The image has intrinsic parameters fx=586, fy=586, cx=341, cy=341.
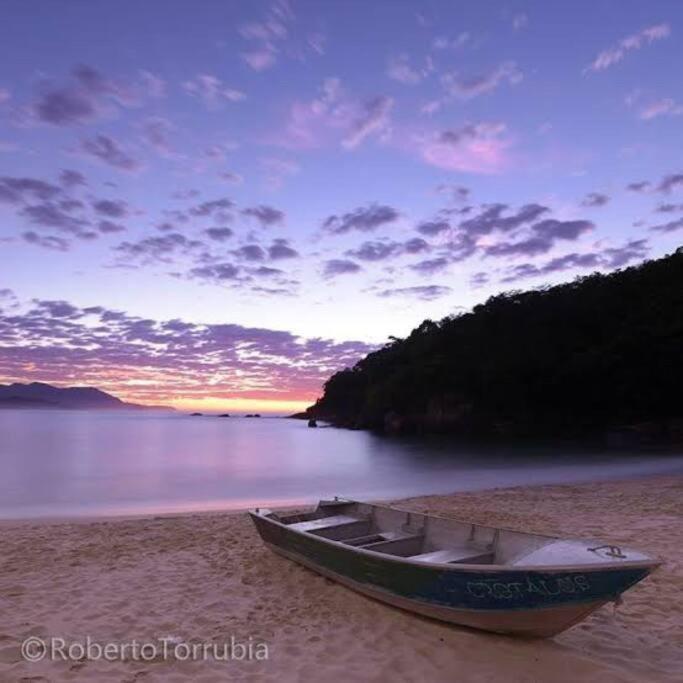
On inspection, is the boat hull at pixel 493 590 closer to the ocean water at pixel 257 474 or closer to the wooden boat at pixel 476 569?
the wooden boat at pixel 476 569

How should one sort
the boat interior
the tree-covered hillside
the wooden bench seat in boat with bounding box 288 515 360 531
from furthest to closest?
the tree-covered hillside, the wooden bench seat in boat with bounding box 288 515 360 531, the boat interior

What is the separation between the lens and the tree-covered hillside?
144ft

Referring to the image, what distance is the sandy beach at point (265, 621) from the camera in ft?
16.8

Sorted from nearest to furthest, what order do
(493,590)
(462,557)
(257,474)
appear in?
1. (493,590)
2. (462,557)
3. (257,474)

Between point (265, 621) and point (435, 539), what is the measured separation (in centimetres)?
243

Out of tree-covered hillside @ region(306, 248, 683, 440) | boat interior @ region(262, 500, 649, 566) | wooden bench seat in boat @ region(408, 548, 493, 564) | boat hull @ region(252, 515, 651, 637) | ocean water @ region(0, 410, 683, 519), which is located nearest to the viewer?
boat hull @ region(252, 515, 651, 637)

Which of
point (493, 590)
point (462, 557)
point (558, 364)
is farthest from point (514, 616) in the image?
point (558, 364)

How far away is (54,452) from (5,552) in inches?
1411

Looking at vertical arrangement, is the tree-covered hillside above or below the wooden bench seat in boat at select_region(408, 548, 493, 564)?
above

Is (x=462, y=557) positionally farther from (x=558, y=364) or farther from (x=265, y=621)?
(x=558, y=364)

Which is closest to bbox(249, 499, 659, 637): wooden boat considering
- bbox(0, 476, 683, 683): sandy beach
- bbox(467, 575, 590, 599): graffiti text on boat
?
bbox(467, 575, 590, 599): graffiti text on boat

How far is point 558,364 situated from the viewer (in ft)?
167

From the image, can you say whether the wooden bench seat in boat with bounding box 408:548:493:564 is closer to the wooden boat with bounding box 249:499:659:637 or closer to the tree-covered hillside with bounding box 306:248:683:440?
the wooden boat with bounding box 249:499:659:637

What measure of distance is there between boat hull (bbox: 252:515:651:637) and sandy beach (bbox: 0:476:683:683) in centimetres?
20
